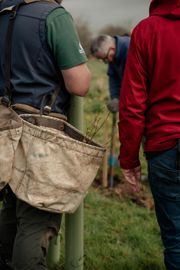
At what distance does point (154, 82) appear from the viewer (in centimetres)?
281

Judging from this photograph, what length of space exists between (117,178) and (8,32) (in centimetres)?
419

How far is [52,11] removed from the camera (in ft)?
9.07

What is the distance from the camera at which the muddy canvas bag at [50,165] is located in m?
2.77

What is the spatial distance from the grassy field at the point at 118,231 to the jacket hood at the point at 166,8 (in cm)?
79

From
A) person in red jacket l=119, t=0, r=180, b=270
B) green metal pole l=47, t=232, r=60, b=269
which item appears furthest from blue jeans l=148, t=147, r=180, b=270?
green metal pole l=47, t=232, r=60, b=269

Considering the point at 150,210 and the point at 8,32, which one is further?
the point at 150,210

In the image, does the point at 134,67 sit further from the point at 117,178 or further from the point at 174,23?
the point at 117,178

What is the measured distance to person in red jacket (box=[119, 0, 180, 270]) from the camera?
2723 millimetres

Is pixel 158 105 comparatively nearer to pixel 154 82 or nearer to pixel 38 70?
pixel 154 82

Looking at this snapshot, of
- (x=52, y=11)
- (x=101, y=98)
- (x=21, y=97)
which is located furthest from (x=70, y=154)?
(x=101, y=98)

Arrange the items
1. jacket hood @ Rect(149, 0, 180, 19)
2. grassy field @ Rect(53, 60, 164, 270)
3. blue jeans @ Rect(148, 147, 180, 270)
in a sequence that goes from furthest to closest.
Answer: grassy field @ Rect(53, 60, 164, 270) < blue jeans @ Rect(148, 147, 180, 270) < jacket hood @ Rect(149, 0, 180, 19)

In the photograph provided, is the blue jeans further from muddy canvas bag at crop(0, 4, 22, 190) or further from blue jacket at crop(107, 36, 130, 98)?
blue jacket at crop(107, 36, 130, 98)

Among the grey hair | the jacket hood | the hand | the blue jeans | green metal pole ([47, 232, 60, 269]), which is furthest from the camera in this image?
the grey hair

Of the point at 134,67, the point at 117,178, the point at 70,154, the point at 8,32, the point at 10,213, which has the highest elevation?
the point at 8,32
